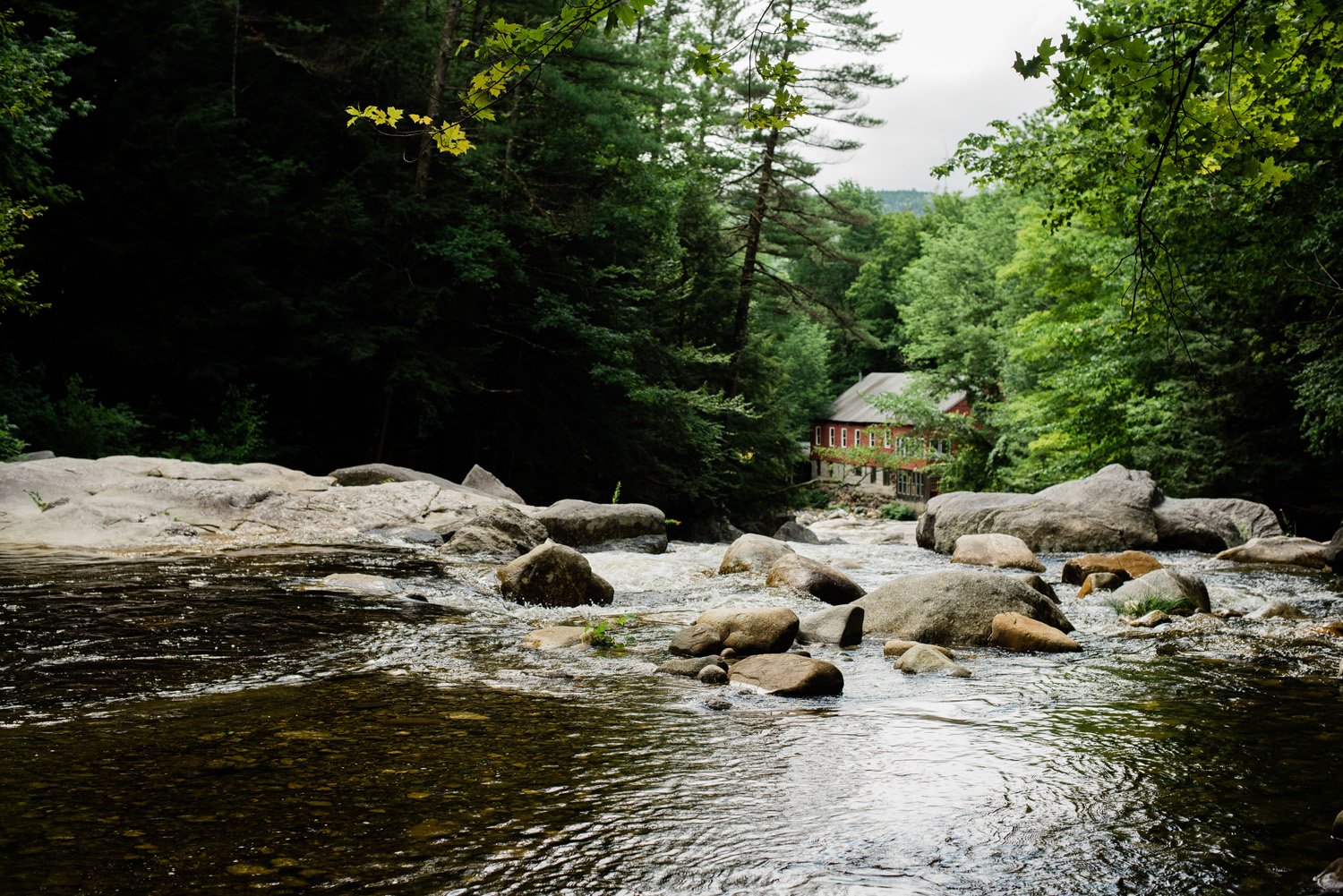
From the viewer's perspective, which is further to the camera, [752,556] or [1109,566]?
[1109,566]

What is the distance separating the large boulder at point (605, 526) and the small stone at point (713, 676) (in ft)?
25.3

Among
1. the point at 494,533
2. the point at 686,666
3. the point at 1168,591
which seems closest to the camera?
the point at 686,666

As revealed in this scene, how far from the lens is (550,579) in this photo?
9.41 m

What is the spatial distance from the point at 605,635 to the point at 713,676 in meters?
1.34

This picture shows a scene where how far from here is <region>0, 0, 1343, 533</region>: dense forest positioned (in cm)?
1398

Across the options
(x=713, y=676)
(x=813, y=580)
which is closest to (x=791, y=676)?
(x=713, y=676)

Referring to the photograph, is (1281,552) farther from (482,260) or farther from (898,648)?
(482,260)

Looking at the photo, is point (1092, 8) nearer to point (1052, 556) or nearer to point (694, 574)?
point (1052, 556)

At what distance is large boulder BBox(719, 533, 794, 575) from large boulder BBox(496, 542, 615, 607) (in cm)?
257

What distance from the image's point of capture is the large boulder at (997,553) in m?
14.4

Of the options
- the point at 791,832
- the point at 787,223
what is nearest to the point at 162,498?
the point at 791,832

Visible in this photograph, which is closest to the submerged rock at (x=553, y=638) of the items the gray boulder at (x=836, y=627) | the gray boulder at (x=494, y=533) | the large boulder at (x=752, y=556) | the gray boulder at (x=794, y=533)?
the gray boulder at (x=836, y=627)

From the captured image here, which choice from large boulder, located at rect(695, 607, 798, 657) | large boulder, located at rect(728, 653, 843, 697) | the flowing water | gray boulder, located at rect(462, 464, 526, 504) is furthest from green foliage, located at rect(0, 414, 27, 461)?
large boulder, located at rect(728, 653, 843, 697)

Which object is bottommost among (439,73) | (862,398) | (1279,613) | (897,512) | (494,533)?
(897,512)
